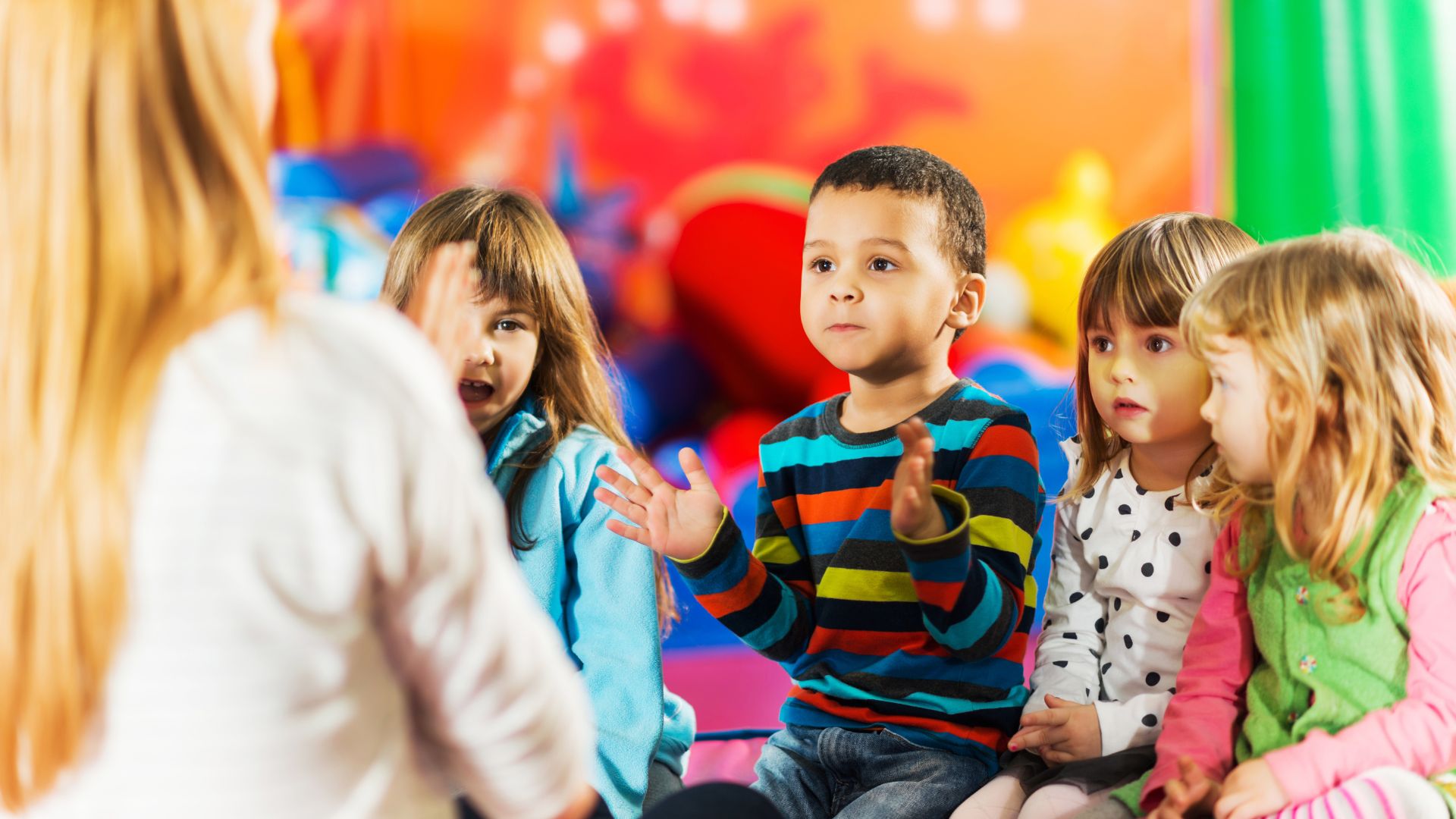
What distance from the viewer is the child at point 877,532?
0.96 m

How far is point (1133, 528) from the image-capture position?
1038 millimetres

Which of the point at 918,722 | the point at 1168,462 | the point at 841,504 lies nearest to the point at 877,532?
the point at 841,504

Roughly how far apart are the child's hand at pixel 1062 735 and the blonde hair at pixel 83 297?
0.68 m

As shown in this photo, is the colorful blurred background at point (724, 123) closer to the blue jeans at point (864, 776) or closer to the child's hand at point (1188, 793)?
the blue jeans at point (864, 776)

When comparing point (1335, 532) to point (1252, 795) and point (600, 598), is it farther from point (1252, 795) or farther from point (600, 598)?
point (600, 598)

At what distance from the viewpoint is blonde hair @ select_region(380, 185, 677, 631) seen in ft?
3.53

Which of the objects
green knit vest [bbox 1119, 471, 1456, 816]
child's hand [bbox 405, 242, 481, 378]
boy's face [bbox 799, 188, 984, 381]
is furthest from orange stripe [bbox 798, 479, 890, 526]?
child's hand [bbox 405, 242, 481, 378]

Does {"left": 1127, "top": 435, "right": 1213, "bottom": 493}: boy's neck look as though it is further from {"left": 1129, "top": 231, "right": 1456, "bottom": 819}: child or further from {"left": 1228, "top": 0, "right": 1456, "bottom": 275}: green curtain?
{"left": 1228, "top": 0, "right": 1456, "bottom": 275}: green curtain

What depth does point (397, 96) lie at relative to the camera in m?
3.24

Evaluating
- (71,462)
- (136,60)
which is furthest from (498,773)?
(136,60)

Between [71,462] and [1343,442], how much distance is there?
0.77m

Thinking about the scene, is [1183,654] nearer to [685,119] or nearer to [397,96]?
[685,119]

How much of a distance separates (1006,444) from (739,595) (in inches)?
10.0

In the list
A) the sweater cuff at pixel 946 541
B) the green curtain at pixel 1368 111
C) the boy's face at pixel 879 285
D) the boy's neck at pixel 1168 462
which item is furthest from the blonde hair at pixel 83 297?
the green curtain at pixel 1368 111
